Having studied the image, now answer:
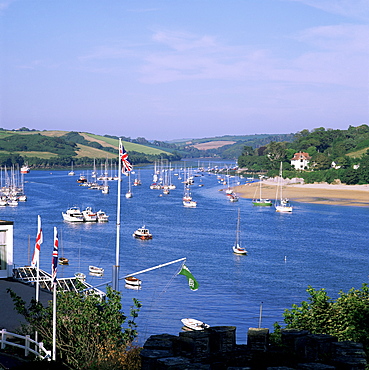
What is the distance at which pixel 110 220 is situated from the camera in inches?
3748

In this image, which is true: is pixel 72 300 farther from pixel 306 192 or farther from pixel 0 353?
pixel 306 192

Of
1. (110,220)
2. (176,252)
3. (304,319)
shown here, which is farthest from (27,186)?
(304,319)

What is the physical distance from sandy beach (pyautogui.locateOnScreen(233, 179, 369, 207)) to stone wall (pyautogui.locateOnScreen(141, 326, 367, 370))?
4420 inches

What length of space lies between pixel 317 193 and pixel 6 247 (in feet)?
414

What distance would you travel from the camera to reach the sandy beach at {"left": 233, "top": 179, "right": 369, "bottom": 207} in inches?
5097

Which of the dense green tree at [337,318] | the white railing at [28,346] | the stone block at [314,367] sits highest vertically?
the stone block at [314,367]

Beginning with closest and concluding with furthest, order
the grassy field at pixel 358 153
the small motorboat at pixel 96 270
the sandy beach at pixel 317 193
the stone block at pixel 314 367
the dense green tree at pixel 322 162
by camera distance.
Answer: the stone block at pixel 314 367, the small motorboat at pixel 96 270, the sandy beach at pixel 317 193, the dense green tree at pixel 322 162, the grassy field at pixel 358 153

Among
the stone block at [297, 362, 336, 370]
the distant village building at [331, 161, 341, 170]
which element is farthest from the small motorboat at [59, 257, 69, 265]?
the distant village building at [331, 161, 341, 170]

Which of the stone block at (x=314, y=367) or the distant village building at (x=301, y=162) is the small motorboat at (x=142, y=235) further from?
the distant village building at (x=301, y=162)

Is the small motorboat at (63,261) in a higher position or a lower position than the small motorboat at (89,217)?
lower

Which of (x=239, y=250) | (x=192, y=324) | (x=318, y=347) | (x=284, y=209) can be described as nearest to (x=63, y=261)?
(x=239, y=250)

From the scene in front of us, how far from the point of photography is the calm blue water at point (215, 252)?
43.4 m

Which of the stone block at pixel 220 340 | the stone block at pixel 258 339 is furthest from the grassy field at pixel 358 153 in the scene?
the stone block at pixel 220 340

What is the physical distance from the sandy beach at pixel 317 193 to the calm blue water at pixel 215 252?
12.1m
